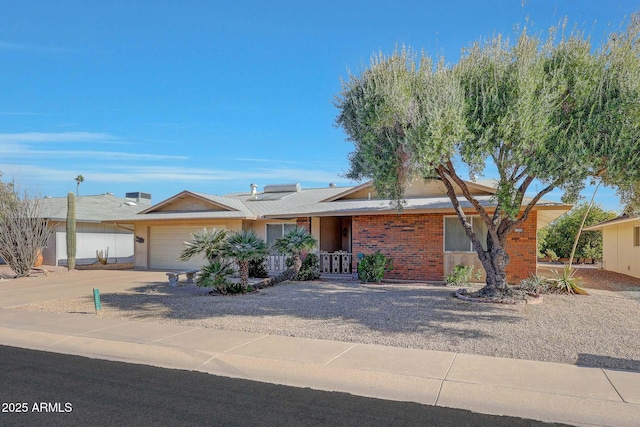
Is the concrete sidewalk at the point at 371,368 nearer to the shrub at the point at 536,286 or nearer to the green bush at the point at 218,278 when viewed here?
the green bush at the point at 218,278

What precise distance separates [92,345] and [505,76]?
9932 millimetres

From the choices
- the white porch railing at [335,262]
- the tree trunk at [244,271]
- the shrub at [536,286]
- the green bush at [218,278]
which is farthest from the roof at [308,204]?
the green bush at [218,278]

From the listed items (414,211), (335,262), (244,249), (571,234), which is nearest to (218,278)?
(244,249)

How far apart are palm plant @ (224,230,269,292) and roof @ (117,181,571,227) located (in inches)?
180

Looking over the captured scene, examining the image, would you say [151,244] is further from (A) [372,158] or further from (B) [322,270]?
(A) [372,158]

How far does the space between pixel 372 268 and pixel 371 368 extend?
32.2ft

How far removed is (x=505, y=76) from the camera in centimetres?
1051

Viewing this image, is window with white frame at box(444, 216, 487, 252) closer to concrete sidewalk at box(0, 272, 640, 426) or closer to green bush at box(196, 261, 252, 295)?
green bush at box(196, 261, 252, 295)

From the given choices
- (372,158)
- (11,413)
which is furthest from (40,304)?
(372,158)

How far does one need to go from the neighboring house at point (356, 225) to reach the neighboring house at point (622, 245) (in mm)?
4156

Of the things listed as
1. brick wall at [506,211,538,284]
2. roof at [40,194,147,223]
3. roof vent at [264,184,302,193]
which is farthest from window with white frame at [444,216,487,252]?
roof at [40,194,147,223]

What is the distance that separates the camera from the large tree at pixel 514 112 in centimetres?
993

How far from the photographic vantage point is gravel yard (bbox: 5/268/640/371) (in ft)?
25.6

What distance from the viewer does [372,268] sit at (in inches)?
646
